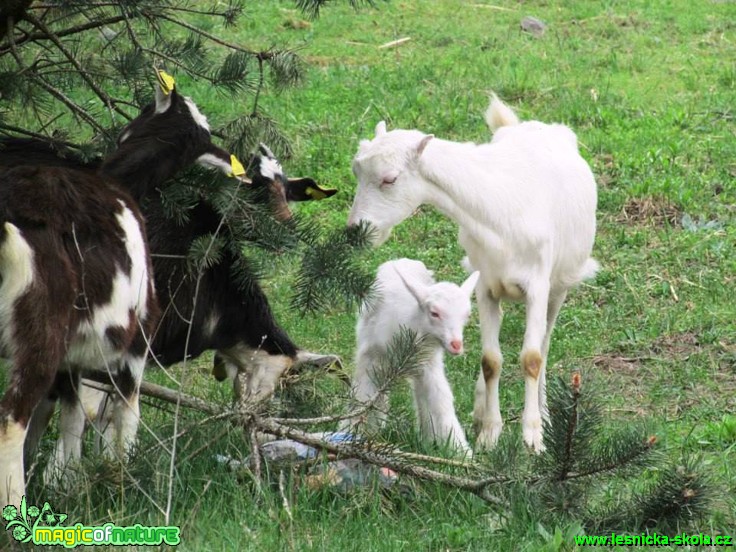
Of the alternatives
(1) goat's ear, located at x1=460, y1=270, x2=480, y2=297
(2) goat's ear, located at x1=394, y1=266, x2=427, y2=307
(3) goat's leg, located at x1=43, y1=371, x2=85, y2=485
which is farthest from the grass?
(1) goat's ear, located at x1=460, y1=270, x2=480, y2=297

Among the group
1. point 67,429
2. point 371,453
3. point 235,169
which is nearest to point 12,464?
point 67,429

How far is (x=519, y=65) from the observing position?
1094cm

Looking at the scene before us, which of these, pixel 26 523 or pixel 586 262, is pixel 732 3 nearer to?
pixel 586 262

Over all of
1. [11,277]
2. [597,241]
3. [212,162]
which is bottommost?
[597,241]

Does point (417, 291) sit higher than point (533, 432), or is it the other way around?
point (417, 291)

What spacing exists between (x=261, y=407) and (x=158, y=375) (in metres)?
2.14

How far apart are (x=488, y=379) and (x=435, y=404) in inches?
23.1

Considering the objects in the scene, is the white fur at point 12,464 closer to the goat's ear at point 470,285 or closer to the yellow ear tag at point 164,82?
the yellow ear tag at point 164,82

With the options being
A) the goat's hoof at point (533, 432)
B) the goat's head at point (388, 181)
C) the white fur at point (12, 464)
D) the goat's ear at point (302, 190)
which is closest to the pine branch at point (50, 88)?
the goat's ear at point (302, 190)

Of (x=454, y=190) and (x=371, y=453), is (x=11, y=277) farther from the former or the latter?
(x=454, y=190)

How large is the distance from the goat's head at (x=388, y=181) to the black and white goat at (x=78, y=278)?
93 cm

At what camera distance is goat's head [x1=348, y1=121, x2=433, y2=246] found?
19.0ft

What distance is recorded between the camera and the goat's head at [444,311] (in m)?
5.28

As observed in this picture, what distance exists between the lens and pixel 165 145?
16.3 feet
